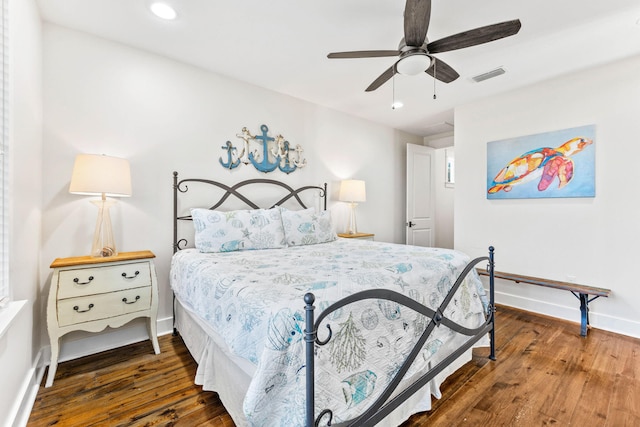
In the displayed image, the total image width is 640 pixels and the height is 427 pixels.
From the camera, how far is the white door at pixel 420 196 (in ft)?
16.5

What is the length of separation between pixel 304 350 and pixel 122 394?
1604mm

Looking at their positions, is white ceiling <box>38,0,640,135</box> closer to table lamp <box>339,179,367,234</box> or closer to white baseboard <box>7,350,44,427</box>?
table lamp <box>339,179,367,234</box>

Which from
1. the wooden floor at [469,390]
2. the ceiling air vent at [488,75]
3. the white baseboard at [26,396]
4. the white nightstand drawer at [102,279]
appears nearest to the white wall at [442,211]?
the ceiling air vent at [488,75]

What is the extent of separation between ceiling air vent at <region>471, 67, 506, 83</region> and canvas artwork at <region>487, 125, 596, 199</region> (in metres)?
0.86

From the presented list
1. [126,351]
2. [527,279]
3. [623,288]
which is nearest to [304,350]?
[126,351]

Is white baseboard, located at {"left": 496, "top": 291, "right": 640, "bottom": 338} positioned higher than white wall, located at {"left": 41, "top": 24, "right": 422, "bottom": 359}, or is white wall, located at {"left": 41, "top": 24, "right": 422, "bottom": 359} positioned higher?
white wall, located at {"left": 41, "top": 24, "right": 422, "bottom": 359}

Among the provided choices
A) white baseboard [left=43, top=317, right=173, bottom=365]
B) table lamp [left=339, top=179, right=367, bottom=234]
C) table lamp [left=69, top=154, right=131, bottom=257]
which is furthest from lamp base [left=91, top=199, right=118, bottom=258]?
table lamp [left=339, top=179, right=367, bottom=234]

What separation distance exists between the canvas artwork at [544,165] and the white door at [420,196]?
1395 mm

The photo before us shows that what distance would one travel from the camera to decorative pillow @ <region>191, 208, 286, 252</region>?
8.34 feet

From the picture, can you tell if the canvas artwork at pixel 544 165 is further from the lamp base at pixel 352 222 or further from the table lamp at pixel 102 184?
the table lamp at pixel 102 184

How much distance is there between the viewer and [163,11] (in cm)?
217

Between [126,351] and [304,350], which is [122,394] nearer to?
[126,351]

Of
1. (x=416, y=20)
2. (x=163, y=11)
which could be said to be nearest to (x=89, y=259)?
(x=163, y=11)

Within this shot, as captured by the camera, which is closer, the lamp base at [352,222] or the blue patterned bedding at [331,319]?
the blue patterned bedding at [331,319]
